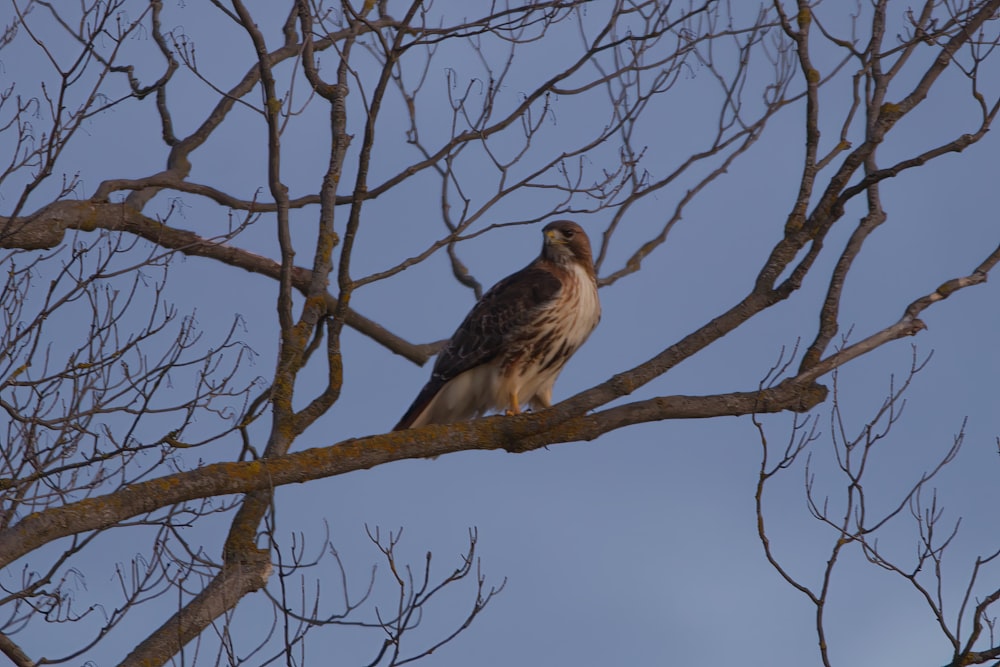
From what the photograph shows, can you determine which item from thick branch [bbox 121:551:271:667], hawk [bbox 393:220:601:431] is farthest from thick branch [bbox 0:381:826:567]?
hawk [bbox 393:220:601:431]

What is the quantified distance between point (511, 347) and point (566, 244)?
0.88m

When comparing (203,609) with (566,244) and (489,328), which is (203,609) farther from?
(566,244)

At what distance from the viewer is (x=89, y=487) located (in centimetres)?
595

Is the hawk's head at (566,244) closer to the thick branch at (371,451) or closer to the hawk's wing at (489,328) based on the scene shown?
the hawk's wing at (489,328)

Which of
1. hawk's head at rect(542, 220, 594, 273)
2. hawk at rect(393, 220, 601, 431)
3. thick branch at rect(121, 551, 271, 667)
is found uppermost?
hawk's head at rect(542, 220, 594, 273)

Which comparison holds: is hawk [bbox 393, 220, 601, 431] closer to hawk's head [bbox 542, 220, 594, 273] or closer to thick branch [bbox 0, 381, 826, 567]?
hawk's head [bbox 542, 220, 594, 273]

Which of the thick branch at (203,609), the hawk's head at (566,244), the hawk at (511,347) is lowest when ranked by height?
the thick branch at (203,609)

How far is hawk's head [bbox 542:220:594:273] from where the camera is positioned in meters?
7.71

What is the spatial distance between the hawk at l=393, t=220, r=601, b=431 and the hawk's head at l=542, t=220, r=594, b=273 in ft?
0.43

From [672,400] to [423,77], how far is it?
8.87 ft

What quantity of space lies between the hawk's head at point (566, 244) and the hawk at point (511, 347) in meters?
0.13

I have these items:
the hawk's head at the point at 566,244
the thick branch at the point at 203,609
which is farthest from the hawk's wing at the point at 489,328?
the thick branch at the point at 203,609

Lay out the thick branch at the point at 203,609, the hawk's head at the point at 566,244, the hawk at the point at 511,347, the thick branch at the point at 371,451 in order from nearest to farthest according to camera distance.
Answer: the thick branch at the point at 371,451 < the thick branch at the point at 203,609 < the hawk at the point at 511,347 < the hawk's head at the point at 566,244

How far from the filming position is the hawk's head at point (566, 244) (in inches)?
304
